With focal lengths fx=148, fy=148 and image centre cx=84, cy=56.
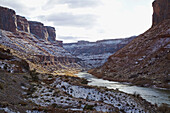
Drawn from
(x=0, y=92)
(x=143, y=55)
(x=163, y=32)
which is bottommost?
(x=0, y=92)

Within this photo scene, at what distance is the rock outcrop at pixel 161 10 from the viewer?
8454 cm

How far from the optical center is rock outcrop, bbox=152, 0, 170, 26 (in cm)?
8454

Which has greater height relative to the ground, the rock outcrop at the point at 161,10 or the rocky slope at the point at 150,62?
the rock outcrop at the point at 161,10

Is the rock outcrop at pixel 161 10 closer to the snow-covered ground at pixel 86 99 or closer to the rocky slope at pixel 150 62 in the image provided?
the rocky slope at pixel 150 62

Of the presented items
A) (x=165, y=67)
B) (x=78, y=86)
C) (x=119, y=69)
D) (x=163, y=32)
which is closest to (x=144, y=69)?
(x=165, y=67)

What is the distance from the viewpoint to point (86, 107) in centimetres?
1658

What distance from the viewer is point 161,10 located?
291 feet

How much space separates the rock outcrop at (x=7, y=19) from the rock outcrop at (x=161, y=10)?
11757 centimetres

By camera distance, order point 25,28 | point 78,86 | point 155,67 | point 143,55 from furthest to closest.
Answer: point 25,28 → point 143,55 → point 155,67 → point 78,86

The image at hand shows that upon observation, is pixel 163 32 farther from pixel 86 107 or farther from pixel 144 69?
pixel 86 107

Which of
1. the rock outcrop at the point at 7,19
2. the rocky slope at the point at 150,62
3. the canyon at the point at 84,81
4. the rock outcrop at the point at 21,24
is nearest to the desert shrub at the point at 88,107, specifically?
the canyon at the point at 84,81

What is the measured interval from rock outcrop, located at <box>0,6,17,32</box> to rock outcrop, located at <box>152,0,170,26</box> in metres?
118

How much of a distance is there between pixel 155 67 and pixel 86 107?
150 ft

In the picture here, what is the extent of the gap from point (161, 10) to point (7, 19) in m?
124
